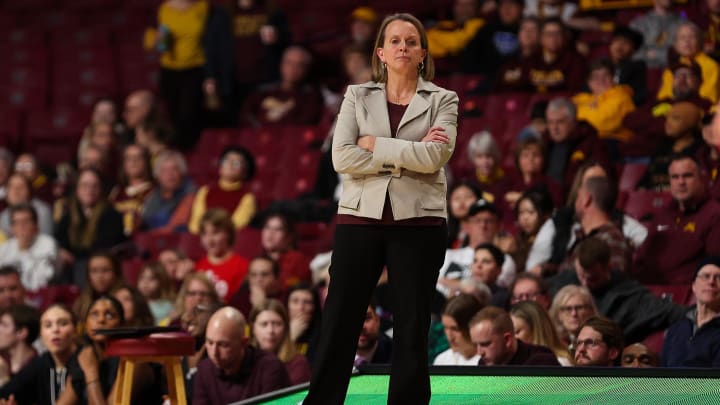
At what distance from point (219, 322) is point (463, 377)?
124 centimetres

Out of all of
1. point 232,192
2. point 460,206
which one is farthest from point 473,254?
point 232,192

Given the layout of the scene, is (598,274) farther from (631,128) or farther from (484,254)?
(631,128)

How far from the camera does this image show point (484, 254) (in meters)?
7.39

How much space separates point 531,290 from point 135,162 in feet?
14.8

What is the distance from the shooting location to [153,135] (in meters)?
11.0

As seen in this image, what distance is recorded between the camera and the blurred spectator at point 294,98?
35.9ft

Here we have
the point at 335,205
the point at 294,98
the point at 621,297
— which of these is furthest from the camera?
the point at 294,98

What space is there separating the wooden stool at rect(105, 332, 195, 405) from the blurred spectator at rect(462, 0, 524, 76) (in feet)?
19.5

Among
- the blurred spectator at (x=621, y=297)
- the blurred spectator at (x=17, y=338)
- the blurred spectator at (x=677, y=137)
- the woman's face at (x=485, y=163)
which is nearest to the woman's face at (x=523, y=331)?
the blurred spectator at (x=621, y=297)

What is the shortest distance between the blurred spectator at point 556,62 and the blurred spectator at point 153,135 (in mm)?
3046

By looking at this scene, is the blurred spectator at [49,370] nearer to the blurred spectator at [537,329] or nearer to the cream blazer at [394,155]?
Answer: the blurred spectator at [537,329]

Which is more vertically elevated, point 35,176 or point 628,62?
point 628,62

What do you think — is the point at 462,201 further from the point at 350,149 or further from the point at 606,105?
the point at 350,149

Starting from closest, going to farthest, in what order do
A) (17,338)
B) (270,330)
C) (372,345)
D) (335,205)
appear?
(372,345) → (270,330) → (17,338) → (335,205)
